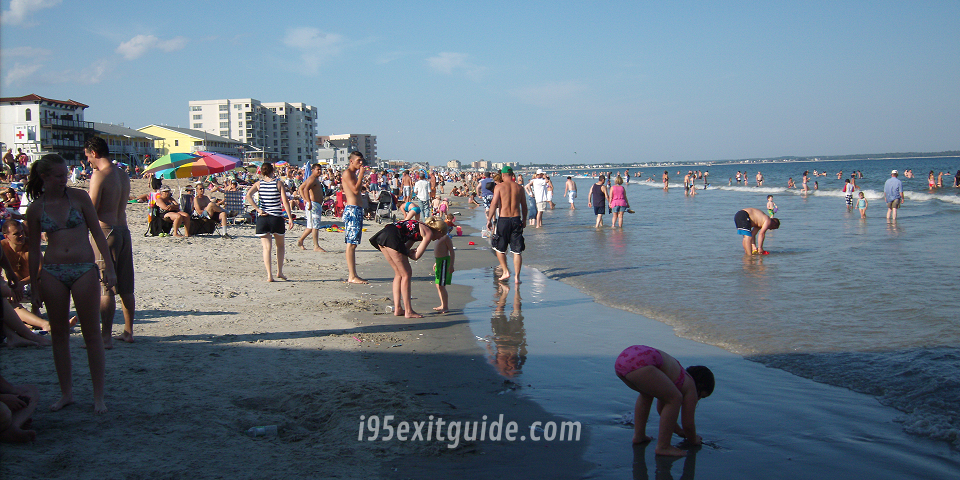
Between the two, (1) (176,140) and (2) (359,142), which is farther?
(2) (359,142)

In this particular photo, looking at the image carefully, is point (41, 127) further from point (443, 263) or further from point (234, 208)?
point (443, 263)

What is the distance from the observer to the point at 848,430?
148 inches

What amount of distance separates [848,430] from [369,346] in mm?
3642

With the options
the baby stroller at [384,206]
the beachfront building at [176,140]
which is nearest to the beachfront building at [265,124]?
the beachfront building at [176,140]

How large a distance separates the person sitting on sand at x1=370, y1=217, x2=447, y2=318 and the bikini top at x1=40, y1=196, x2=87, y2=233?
9.98ft

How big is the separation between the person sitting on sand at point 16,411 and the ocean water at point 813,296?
3064 millimetres

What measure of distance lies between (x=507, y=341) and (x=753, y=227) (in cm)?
750

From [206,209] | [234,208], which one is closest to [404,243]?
[206,209]

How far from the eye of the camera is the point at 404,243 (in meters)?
6.37

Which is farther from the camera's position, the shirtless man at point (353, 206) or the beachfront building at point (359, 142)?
the beachfront building at point (359, 142)

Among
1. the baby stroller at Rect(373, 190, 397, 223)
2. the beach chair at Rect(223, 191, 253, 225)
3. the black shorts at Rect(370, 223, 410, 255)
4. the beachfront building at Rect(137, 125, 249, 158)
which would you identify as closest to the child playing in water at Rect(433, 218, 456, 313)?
the black shorts at Rect(370, 223, 410, 255)

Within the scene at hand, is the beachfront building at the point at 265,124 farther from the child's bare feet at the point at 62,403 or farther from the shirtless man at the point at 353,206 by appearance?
the child's bare feet at the point at 62,403

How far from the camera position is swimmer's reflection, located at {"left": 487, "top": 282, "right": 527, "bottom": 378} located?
5004mm

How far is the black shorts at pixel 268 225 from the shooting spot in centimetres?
796
